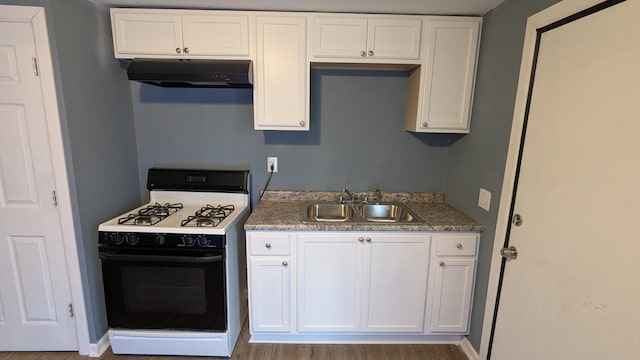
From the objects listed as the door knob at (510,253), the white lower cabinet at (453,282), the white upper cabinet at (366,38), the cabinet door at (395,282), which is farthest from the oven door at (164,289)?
the door knob at (510,253)

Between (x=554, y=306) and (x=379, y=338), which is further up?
(x=554, y=306)

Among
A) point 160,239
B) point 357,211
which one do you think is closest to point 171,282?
point 160,239

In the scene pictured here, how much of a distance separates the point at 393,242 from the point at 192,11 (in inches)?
77.4

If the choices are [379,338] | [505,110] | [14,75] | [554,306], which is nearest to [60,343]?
[14,75]

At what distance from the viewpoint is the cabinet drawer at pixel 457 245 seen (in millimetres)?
1925

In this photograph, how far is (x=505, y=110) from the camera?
1.66m

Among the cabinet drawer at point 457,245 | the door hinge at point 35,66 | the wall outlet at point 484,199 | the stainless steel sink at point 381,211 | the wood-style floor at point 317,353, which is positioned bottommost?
the wood-style floor at point 317,353

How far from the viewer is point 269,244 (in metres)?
1.91

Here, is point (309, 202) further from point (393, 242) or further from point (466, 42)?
point (466, 42)

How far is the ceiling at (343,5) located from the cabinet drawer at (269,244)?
1.45 meters

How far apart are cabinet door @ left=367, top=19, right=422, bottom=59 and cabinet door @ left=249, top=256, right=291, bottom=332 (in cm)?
150

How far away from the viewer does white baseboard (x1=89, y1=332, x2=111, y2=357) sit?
76.2 inches

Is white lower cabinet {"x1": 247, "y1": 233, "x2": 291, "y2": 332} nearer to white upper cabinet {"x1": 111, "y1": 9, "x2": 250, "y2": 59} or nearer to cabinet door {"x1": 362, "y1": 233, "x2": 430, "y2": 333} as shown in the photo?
cabinet door {"x1": 362, "y1": 233, "x2": 430, "y2": 333}

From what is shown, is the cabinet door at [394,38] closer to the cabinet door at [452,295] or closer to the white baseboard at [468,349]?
the cabinet door at [452,295]
